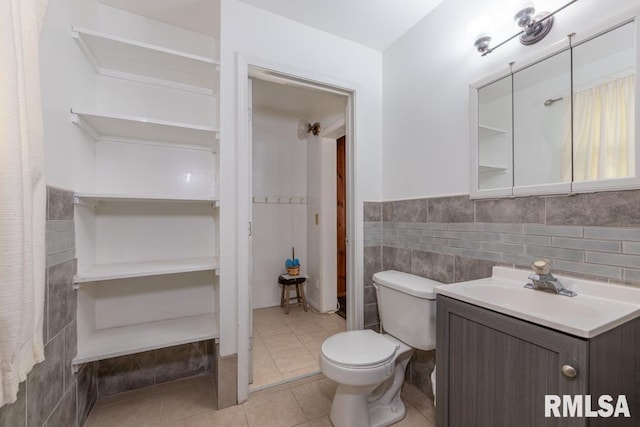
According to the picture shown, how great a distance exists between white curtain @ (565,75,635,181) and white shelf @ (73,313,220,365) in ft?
6.36

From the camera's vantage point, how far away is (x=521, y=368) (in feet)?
2.64

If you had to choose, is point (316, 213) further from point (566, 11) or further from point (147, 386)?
point (566, 11)

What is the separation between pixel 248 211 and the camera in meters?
1.58

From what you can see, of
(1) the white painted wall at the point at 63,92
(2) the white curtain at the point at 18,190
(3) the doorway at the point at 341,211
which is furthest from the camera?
(3) the doorway at the point at 341,211

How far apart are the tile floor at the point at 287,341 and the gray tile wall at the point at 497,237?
23.4 inches

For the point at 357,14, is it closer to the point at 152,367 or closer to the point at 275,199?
the point at 275,199

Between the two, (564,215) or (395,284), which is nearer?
(564,215)

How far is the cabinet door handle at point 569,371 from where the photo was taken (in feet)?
2.26

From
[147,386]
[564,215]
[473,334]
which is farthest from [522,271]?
[147,386]

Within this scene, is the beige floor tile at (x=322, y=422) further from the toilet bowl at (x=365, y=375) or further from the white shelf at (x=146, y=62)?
the white shelf at (x=146, y=62)

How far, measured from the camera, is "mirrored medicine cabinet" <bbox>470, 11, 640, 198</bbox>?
3.00ft

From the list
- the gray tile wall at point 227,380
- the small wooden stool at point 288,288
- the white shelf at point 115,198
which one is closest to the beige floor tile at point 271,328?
the small wooden stool at point 288,288

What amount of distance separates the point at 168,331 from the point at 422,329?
148 centimetres

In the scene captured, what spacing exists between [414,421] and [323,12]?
246 cm
